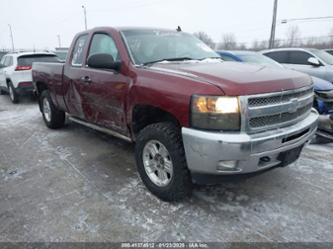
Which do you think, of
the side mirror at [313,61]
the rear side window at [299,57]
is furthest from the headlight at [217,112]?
the rear side window at [299,57]

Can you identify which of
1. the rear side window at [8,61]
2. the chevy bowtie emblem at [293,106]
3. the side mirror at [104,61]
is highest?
the side mirror at [104,61]

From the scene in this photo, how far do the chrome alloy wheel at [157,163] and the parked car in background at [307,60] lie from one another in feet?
21.1

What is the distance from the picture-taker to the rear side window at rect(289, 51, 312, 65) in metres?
8.54

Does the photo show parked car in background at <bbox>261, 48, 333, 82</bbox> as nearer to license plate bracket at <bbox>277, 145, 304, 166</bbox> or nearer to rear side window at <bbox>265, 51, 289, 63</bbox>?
rear side window at <bbox>265, 51, 289, 63</bbox>

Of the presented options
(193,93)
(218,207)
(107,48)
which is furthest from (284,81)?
(107,48)

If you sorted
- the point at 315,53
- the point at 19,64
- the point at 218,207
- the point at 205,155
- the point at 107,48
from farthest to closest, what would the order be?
the point at 19,64
the point at 315,53
the point at 107,48
the point at 218,207
the point at 205,155

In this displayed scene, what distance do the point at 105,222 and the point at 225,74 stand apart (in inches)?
73.2

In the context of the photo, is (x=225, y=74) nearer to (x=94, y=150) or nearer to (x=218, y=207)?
(x=218, y=207)

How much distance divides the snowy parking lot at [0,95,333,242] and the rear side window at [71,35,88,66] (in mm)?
1481

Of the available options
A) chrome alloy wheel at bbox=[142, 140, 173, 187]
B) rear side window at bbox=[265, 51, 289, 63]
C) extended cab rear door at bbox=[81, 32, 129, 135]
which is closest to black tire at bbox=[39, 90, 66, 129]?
extended cab rear door at bbox=[81, 32, 129, 135]

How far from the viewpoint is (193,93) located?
2.56m

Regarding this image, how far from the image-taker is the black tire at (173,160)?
9.19 feet

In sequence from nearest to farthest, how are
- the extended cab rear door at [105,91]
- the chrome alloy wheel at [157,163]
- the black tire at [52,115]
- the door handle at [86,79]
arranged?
the chrome alloy wheel at [157,163]
the extended cab rear door at [105,91]
the door handle at [86,79]
the black tire at [52,115]

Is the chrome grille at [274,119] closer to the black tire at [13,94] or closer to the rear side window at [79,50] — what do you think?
the rear side window at [79,50]
